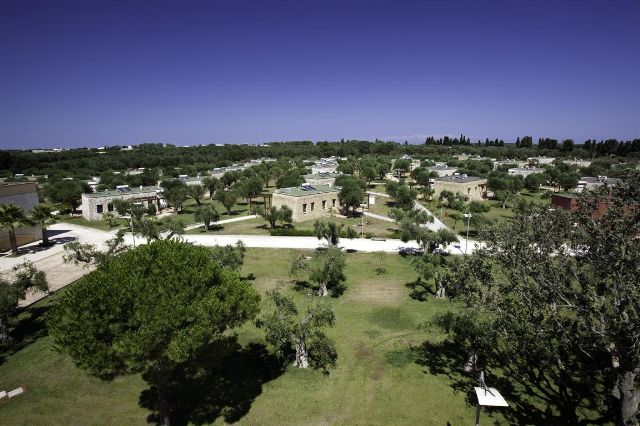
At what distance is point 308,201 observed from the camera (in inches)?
2157

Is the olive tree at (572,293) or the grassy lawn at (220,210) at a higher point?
the olive tree at (572,293)

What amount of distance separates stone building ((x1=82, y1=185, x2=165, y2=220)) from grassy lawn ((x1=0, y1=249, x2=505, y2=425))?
1322 inches

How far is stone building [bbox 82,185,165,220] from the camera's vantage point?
5375 cm

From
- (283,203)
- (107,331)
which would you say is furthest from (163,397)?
(283,203)

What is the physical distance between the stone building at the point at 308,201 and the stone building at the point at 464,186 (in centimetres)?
2367

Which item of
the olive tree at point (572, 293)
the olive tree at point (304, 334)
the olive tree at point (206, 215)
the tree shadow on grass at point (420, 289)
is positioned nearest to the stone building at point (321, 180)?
the olive tree at point (206, 215)

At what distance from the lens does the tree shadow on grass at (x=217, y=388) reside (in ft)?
51.0

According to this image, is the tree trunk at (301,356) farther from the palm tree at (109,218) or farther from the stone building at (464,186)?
the stone building at (464,186)

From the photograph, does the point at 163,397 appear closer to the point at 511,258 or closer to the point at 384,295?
the point at 511,258

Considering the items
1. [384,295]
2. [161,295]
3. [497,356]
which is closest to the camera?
[161,295]

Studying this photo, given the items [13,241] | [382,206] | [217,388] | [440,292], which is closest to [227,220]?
[13,241]

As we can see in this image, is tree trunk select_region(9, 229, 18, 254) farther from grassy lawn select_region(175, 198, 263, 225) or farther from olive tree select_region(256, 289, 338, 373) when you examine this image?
olive tree select_region(256, 289, 338, 373)

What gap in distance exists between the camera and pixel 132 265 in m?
13.8

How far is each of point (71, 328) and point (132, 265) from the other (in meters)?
2.81
